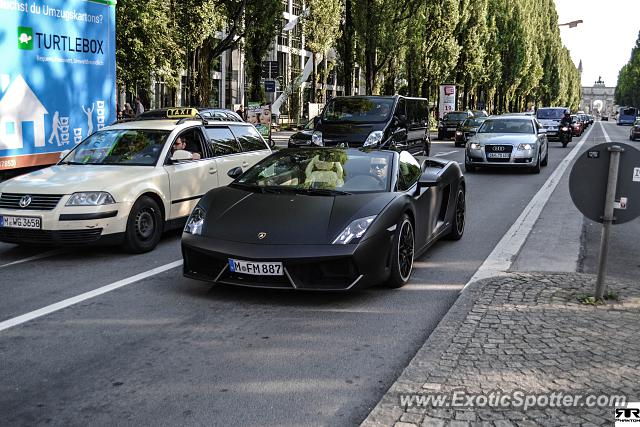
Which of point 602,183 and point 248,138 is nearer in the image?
point 602,183

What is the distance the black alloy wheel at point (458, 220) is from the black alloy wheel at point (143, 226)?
11.3 feet

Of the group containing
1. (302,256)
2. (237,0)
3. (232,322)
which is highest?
(237,0)

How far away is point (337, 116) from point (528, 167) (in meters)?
5.16

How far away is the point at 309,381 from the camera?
4.26 metres

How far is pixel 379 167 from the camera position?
700 cm

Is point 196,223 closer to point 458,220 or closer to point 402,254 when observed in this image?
point 402,254

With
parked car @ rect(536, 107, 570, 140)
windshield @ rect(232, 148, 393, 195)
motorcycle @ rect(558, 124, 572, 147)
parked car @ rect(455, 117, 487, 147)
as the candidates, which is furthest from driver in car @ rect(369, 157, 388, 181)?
parked car @ rect(536, 107, 570, 140)

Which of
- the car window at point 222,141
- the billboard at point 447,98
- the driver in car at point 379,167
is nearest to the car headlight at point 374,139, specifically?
the car window at point 222,141

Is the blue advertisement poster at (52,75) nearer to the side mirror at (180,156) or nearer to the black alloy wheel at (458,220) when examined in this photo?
the side mirror at (180,156)

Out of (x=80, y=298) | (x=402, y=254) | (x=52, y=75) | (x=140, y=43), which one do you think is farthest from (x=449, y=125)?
(x=80, y=298)

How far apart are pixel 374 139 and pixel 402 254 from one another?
36.6 ft

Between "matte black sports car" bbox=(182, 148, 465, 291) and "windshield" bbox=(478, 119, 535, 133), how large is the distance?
13.3m

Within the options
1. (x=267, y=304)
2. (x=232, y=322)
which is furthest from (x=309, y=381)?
(x=267, y=304)

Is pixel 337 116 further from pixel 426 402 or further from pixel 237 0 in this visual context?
pixel 426 402
